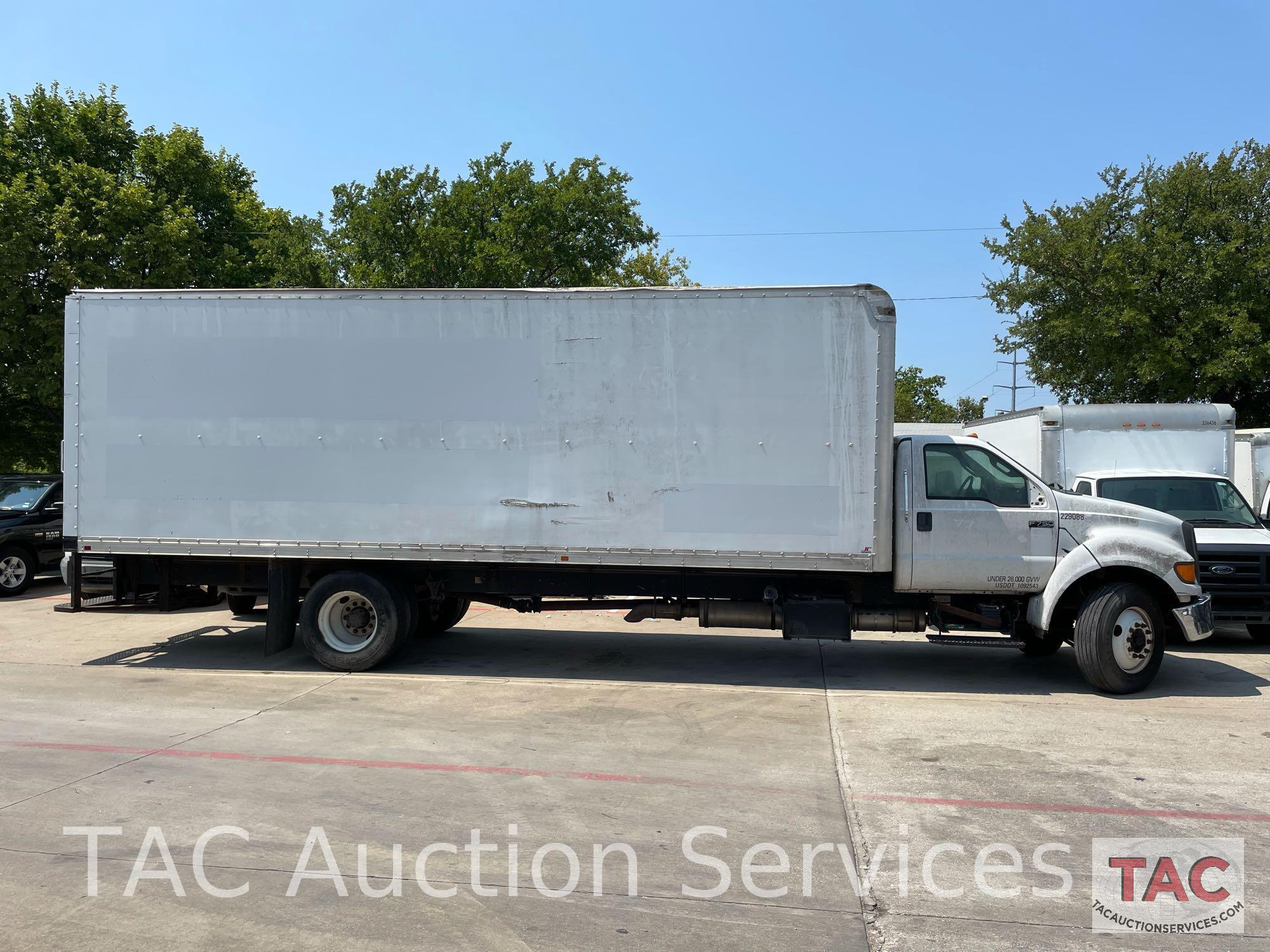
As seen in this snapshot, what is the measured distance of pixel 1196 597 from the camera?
8742 millimetres

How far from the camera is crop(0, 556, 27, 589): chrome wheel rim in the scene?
1549cm

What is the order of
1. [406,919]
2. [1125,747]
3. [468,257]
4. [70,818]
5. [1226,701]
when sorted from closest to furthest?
[406,919] < [70,818] < [1125,747] < [1226,701] < [468,257]

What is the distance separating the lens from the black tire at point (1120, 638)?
866cm

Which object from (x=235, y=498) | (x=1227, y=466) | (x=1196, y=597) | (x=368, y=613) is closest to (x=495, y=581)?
(x=368, y=613)

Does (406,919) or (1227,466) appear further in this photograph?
(1227,466)

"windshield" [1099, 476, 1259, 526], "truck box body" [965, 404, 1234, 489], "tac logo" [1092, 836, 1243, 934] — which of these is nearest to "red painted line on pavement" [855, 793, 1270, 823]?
"tac logo" [1092, 836, 1243, 934]

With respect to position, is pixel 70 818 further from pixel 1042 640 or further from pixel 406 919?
pixel 1042 640

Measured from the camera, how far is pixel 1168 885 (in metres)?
4.71

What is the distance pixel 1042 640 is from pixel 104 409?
385 inches

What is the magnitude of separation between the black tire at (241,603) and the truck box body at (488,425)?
0.93m

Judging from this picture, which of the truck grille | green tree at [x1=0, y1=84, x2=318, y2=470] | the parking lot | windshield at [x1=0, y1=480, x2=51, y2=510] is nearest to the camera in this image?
the parking lot

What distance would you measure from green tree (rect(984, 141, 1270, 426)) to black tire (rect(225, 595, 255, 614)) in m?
21.7

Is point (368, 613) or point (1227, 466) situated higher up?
point (1227, 466)

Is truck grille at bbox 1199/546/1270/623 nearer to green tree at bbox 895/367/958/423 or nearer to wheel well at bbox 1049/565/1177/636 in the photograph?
wheel well at bbox 1049/565/1177/636
